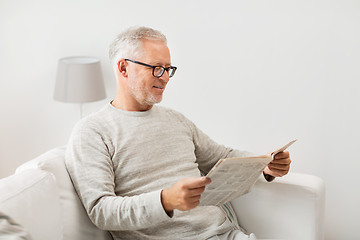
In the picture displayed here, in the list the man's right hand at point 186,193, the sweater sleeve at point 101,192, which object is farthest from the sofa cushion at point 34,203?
the man's right hand at point 186,193

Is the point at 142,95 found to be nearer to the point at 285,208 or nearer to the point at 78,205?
the point at 78,205

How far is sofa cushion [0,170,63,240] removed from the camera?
133cm

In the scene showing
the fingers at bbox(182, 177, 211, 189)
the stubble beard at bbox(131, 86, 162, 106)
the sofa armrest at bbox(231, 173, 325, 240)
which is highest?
the stubble beard at bbox(131, 86, 162, 106)

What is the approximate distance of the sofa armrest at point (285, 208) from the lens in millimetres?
1978

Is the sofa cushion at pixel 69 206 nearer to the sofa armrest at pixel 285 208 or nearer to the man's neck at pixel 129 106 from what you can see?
the man's neck at pixel 129 106

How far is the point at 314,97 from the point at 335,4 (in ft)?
1.58

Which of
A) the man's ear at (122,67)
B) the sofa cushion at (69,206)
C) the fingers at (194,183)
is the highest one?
the man's ear at (122,67)

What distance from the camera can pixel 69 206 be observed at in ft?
5.18

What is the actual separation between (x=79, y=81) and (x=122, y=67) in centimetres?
101

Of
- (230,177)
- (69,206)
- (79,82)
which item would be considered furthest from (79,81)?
(230,177)

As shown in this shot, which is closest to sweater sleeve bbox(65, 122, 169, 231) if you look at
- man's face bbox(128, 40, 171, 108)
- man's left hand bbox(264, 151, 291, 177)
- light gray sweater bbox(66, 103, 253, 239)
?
light gray sweater bbox(66, 103, 253, 239)

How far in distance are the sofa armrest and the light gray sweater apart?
10.5 inches

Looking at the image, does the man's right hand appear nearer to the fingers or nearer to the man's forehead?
the fingers

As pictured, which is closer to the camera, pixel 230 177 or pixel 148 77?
pixel 230 177
